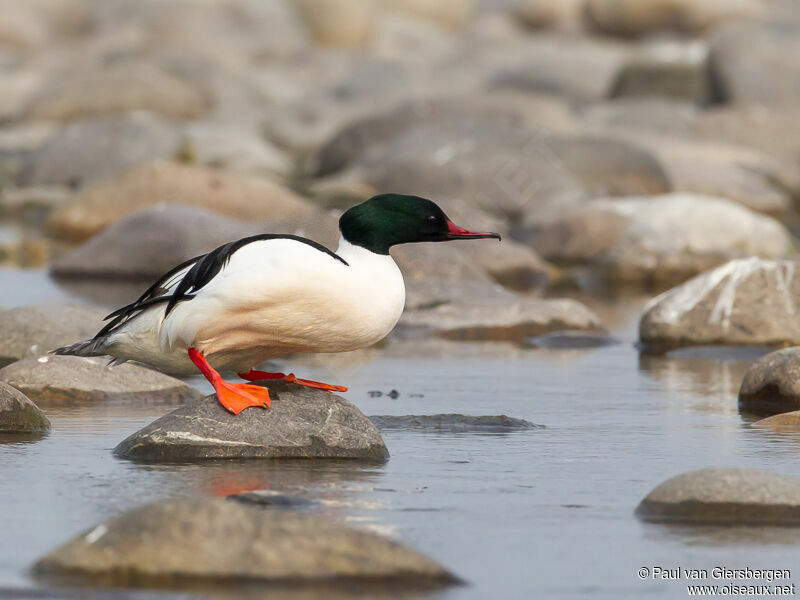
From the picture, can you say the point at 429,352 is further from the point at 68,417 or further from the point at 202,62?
the point at 202,62

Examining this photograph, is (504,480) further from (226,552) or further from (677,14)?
(677,14)

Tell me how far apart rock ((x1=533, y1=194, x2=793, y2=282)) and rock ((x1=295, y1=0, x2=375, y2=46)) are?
3872 centimetres

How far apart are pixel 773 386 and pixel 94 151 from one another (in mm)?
21394

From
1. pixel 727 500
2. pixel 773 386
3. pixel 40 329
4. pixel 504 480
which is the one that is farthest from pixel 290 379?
pixel 40 329

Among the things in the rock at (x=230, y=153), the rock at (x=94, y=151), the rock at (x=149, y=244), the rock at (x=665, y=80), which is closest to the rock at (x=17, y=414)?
the rock at (x=149, y=244)

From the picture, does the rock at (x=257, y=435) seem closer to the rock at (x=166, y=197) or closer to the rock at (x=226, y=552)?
the rock at (x=226, y=552)

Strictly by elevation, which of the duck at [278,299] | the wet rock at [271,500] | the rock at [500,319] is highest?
the rock at [500,319]

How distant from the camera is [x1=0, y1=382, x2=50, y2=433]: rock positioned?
8148 millimetres

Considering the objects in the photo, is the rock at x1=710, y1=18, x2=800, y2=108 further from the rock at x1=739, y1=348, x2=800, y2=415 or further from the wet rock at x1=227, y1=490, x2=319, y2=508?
the wet rock at x1=227, y1=490, x2=319, y2=508

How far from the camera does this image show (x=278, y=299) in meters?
7.27

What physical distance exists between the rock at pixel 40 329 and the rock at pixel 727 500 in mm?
5346

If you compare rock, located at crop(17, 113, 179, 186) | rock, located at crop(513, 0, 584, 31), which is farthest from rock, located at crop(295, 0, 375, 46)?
rock, located at crop(17, 113, 179, 186)

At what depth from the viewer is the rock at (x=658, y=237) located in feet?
62.8

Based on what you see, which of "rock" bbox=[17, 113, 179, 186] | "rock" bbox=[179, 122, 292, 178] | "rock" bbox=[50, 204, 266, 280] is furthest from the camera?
"rock" bbox=[179, 122, 292, 178]
